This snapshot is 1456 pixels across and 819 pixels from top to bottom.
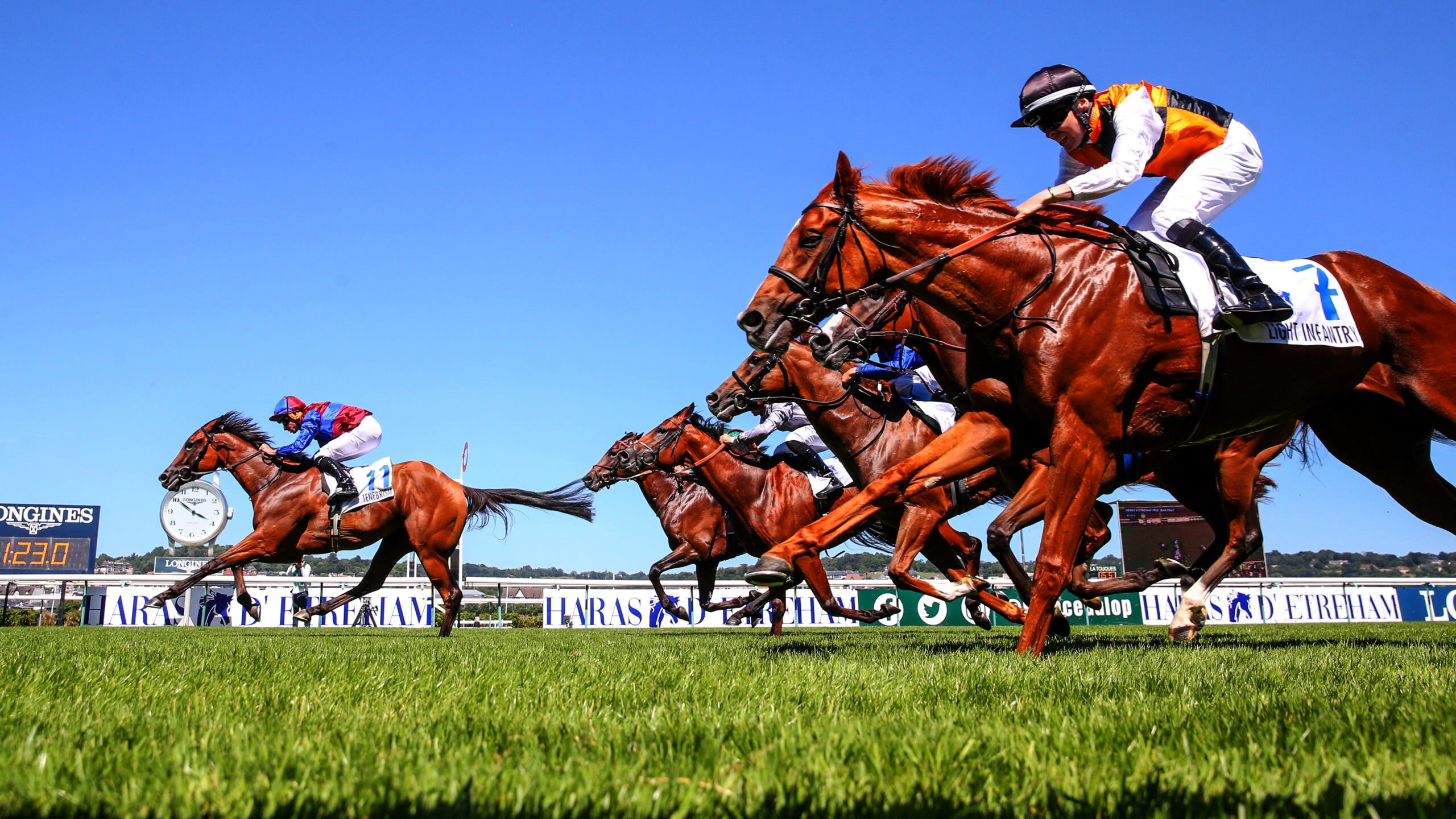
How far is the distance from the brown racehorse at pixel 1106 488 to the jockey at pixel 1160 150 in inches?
70.1

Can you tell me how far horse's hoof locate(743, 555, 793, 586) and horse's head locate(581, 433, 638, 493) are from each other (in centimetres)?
999

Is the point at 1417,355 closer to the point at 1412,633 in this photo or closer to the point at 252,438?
the point at 1412,633

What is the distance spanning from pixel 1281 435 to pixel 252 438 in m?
12.5

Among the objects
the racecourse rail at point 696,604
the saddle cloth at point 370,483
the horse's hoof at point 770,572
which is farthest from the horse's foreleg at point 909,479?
the racecourse rail at point 696,604

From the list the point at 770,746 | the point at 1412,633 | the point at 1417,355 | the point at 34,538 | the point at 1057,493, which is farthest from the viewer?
the point at 34,538

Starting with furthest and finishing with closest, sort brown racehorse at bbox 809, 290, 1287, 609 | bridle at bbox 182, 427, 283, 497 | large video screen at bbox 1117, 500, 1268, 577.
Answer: large video screen at bbox 1117, 500, 1268, 577, bridle at bbox 182, 427, 283, 497, brown racehorse at bbox 809, 290, 1287, 609

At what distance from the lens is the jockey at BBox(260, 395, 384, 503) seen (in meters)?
13.3

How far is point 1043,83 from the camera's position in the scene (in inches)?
212

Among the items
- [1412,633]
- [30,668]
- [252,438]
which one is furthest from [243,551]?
[1412,633]

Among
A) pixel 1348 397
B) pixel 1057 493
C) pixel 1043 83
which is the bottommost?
pixel 1057 493

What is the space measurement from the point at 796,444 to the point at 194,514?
63.7 feet

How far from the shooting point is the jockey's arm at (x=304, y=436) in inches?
525

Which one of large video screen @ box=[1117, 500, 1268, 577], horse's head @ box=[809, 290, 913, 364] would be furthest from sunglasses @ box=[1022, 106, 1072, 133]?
large video screen @ box=[1117, 500, 1268, 577]

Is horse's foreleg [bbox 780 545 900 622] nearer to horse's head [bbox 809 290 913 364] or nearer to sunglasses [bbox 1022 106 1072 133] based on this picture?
horse's head [bbox 809 290 913 364]
